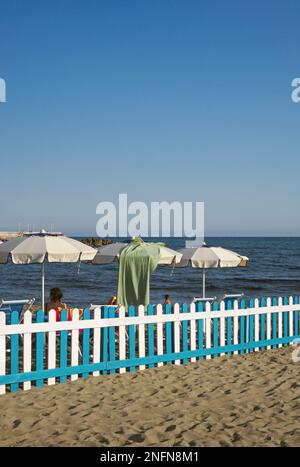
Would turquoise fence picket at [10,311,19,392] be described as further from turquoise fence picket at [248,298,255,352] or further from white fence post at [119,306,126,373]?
turquoise fence picket at [248,298,255,352]

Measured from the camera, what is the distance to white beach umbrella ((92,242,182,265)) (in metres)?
11.9

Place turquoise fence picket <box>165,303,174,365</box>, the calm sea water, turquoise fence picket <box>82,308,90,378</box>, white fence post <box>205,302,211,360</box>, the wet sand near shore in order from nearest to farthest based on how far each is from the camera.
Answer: the wet sand near shore → turquoise fence picket <box>82,308,90,378</box> → turquoise fence picket <box>165,303,174,365</box> → white fence post <box>205,302,211,360</box> → the calm sea water

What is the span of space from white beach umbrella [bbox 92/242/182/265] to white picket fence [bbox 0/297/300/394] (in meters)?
2.56

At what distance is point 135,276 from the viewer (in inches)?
373

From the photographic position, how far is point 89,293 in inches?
1206

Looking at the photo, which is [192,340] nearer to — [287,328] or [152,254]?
[152,254]

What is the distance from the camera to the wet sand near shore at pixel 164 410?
5.17 meters

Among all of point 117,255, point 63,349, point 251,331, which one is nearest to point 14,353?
point 63,349

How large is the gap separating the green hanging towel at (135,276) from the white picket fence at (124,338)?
0.76m

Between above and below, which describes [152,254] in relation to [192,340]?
above

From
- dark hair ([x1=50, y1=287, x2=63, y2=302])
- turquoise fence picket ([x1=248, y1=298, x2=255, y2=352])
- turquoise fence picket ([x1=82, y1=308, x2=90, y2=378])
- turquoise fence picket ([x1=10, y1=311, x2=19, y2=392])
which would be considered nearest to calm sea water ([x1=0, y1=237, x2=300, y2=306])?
dark hair ([x1=50, y1=287, x2=63, y2=302])

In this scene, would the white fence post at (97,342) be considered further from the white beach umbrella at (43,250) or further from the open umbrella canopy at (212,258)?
the open umbrella canopy at (212,258)
